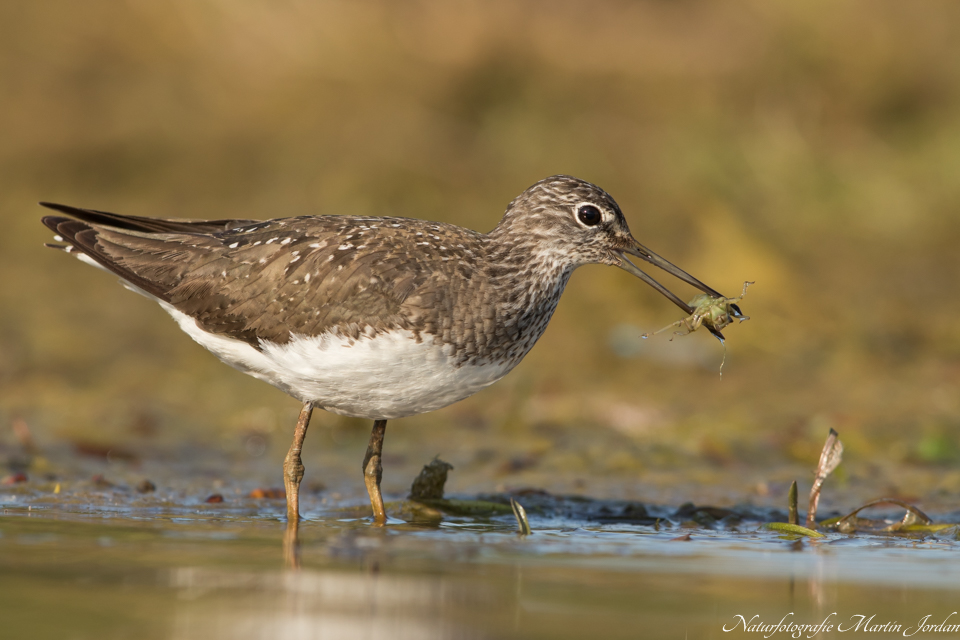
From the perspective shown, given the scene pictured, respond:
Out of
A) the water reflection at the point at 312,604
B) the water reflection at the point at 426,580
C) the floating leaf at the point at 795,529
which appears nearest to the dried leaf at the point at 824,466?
the floating leaf at the point at 795,529

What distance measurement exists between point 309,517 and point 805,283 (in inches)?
315

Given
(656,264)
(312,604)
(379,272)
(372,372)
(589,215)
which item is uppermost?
(589,215)

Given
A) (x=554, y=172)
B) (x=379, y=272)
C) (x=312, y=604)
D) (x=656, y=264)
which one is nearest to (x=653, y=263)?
(x=656, y=264)

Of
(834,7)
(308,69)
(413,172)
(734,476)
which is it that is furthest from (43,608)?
(834,7)

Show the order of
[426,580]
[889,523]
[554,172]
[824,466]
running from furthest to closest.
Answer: [554,172] < [889,523] < [824,466] < [426,580]

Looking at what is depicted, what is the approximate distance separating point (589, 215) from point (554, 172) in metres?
7.48

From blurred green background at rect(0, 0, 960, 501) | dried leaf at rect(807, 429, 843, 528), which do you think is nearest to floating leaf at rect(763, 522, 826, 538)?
dried leaf at rect(807, 429, 843, 528)

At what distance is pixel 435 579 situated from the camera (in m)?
5.75

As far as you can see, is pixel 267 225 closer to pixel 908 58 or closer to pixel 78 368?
pixel 78 368

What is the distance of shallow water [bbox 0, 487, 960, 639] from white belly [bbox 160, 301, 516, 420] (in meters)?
0.84

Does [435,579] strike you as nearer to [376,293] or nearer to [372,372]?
[372,372]

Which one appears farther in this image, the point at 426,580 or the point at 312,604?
the point at 426,580

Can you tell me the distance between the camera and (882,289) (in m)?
13.8

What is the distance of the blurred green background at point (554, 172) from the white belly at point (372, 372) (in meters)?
2.33
